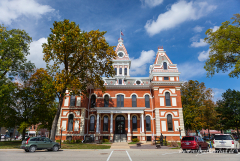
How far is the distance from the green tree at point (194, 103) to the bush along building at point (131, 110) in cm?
551

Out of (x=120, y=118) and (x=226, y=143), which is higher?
Answer: (x=120, y=118)

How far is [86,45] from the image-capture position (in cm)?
1978

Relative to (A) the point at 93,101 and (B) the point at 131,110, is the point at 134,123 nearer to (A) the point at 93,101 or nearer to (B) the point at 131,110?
(B) the point at 131,110

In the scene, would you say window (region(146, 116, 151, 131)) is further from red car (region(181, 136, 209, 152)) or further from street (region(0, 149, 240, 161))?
street (region(0, 149, 240, 161))

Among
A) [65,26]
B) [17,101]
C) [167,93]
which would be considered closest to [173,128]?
[167,93]

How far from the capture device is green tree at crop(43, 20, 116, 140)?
1888 cm

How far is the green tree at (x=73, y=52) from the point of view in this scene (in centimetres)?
1888

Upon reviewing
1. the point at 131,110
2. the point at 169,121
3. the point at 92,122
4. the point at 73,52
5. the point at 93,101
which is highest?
the point at 73,52

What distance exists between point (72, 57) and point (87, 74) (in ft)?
11.4

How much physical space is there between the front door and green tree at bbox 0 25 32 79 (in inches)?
722

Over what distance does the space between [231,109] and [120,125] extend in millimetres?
23050

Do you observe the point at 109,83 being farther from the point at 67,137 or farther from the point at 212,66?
the point at 212,66

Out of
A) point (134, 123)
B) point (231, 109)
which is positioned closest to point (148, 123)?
point (134, 123)

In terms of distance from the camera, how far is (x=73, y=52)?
20.6m
